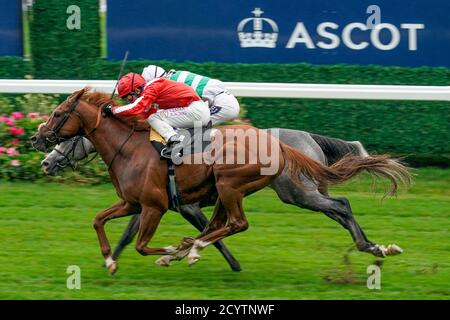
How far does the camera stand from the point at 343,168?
8.20 metres

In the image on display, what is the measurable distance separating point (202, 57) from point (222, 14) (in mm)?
493

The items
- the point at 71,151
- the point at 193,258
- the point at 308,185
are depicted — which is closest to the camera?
the point at 193,258

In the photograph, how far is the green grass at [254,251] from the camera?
25.2 feet

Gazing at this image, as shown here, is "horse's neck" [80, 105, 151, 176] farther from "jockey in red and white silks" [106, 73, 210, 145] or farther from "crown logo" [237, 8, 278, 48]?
"crown logo" [237, 8, 278, 48]

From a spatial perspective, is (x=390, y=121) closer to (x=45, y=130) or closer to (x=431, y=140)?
(x=431, y=140)

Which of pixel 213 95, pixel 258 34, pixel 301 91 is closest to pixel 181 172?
pixel 213 95

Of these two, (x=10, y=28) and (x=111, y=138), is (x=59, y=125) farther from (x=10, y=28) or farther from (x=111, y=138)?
(x=10, y=28)

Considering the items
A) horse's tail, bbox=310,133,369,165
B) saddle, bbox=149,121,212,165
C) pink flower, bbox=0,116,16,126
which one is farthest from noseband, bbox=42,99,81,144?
pink flower, bbox=0,116,16,126

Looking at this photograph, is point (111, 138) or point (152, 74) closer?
point (111, 138)

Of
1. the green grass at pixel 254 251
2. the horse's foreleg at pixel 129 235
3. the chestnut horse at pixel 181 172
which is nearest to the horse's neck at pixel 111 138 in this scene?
the chestnut horse at pixel 181 172

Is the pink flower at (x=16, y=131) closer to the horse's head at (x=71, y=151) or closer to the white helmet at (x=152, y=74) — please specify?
the horse's head at (x=71, y=151)

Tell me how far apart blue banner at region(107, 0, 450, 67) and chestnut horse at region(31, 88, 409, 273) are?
3877 mm

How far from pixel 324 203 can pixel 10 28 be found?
17.0 feet

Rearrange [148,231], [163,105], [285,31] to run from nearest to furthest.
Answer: [148,231] < [163,105] < [285,31]
